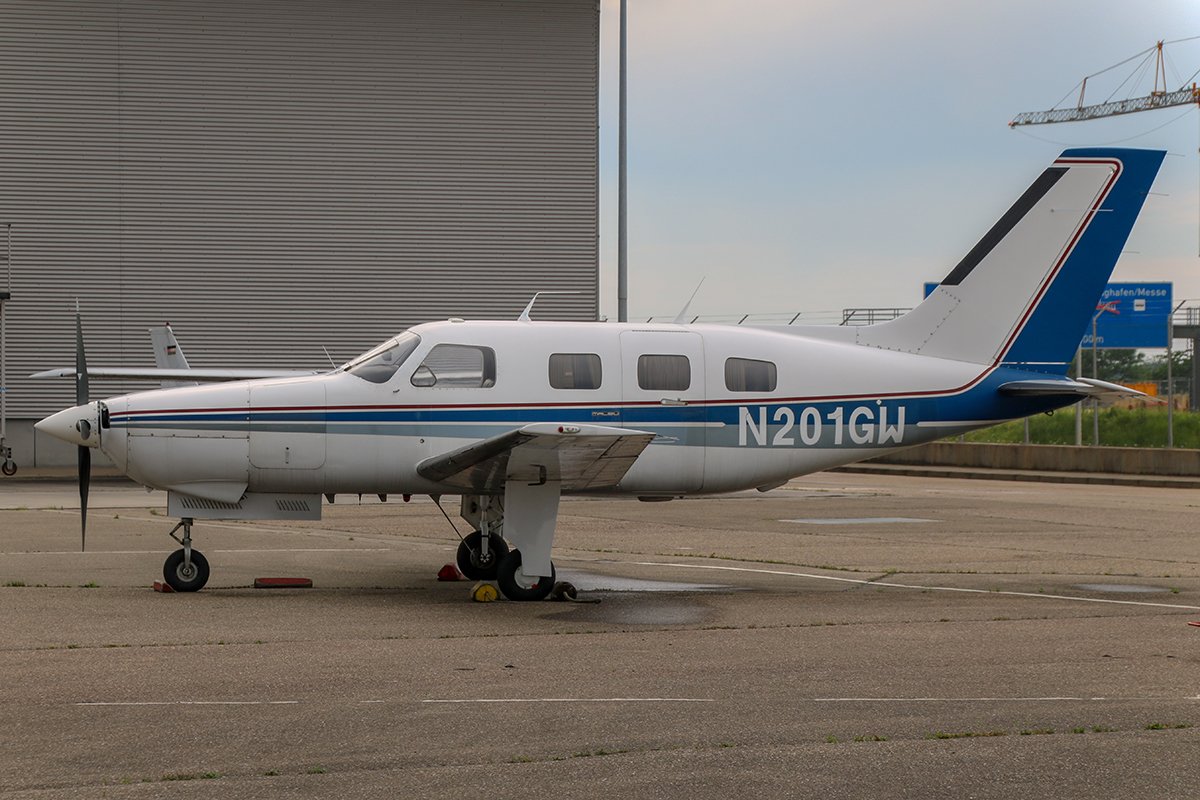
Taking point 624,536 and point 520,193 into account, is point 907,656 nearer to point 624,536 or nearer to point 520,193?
point 624,536

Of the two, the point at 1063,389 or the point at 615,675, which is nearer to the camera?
the point at 615,675

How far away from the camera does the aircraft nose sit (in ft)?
40.4

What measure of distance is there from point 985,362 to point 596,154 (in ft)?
83.2

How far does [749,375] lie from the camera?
552 inches

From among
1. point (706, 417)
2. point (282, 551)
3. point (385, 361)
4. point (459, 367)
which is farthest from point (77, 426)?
point (706, 417)

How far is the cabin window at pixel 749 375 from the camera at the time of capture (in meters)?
14.0

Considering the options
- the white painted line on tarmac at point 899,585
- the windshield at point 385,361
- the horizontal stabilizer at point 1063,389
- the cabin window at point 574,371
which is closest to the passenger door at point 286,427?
the windshield at point 385,361

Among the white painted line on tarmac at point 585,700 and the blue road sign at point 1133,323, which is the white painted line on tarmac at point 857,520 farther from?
the blue road sign at point 1133,323

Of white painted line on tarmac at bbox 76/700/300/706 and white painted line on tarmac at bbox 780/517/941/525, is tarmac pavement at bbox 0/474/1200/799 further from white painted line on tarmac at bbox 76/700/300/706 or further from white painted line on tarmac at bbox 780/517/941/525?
white painted line on tarmac at bbox 780/517/941/525

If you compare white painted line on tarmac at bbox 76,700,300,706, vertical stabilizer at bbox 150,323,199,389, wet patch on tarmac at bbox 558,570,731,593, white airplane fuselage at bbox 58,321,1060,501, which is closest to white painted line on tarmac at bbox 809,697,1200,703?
white painted line on tarmac at bbox 76,700,300,706

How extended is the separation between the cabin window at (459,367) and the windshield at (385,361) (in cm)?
23

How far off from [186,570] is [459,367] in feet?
10.5

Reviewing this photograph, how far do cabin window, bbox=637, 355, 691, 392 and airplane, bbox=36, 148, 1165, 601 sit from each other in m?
0.01

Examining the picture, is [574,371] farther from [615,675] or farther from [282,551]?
[282,551]
